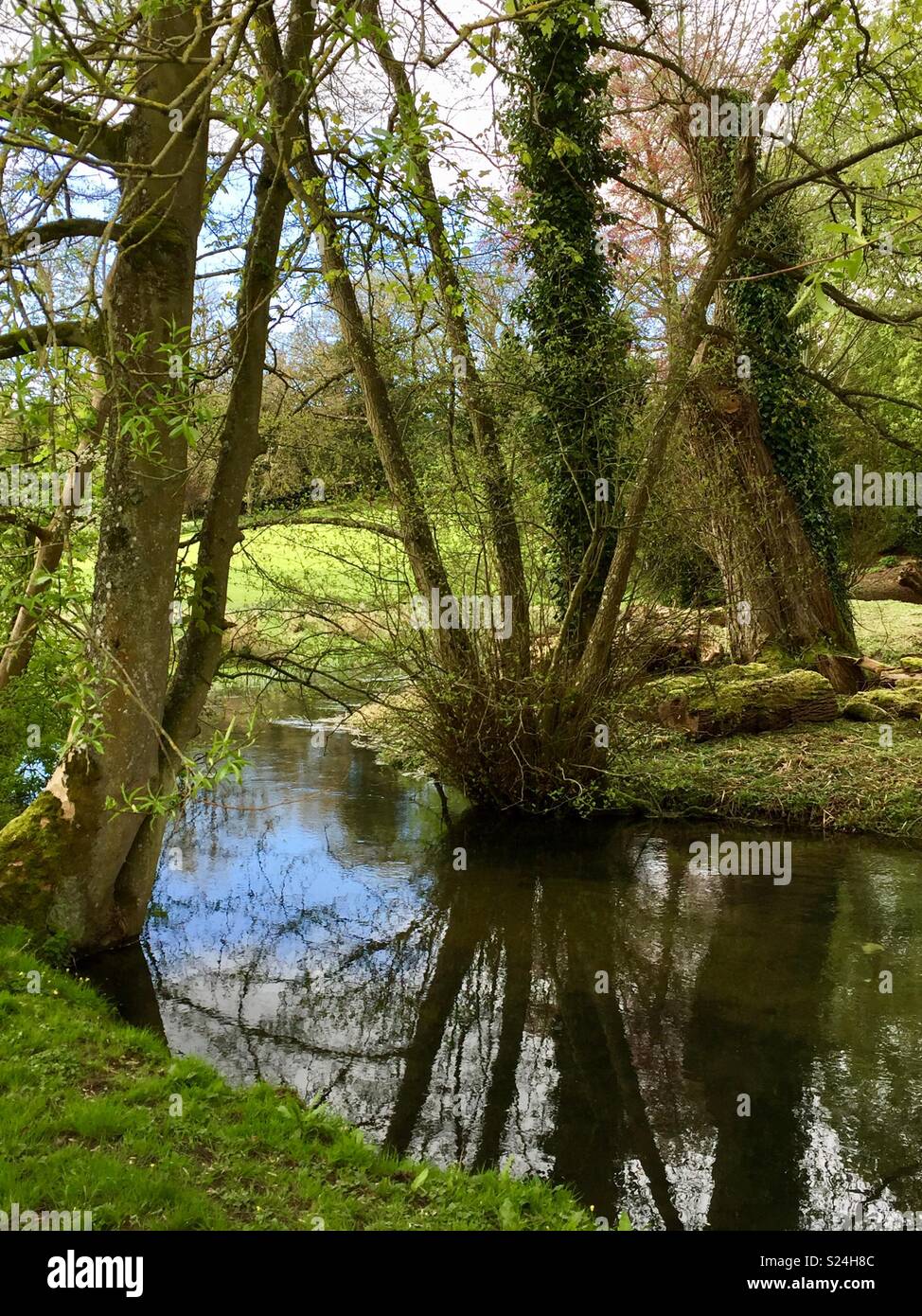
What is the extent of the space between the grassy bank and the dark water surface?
0.44 metres

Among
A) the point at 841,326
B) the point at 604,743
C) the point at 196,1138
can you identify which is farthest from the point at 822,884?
the point at 841,326

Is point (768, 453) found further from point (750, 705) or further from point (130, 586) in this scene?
point (130, 586)

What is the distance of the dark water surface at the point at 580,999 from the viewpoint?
4.54 m

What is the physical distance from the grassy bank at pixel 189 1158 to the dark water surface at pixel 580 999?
1.45 ft

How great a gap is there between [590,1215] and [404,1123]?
1.20 meters

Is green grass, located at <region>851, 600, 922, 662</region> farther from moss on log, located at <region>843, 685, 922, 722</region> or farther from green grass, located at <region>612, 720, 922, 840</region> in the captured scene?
green grass, located at <region>612, 720, 922, 840</region>

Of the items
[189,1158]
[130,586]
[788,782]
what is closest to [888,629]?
[788,782]

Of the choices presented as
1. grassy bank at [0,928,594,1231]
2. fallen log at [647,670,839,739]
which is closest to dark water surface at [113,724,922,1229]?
grassy bank at [0,928,594,1231]

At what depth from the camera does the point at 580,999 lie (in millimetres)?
6266

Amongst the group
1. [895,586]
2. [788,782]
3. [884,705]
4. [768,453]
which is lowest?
[788,782]

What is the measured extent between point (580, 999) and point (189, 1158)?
300 centimetres

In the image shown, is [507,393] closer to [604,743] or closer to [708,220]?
[604,743]

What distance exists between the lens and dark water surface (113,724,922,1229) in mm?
4539

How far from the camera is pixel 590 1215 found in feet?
13.0
